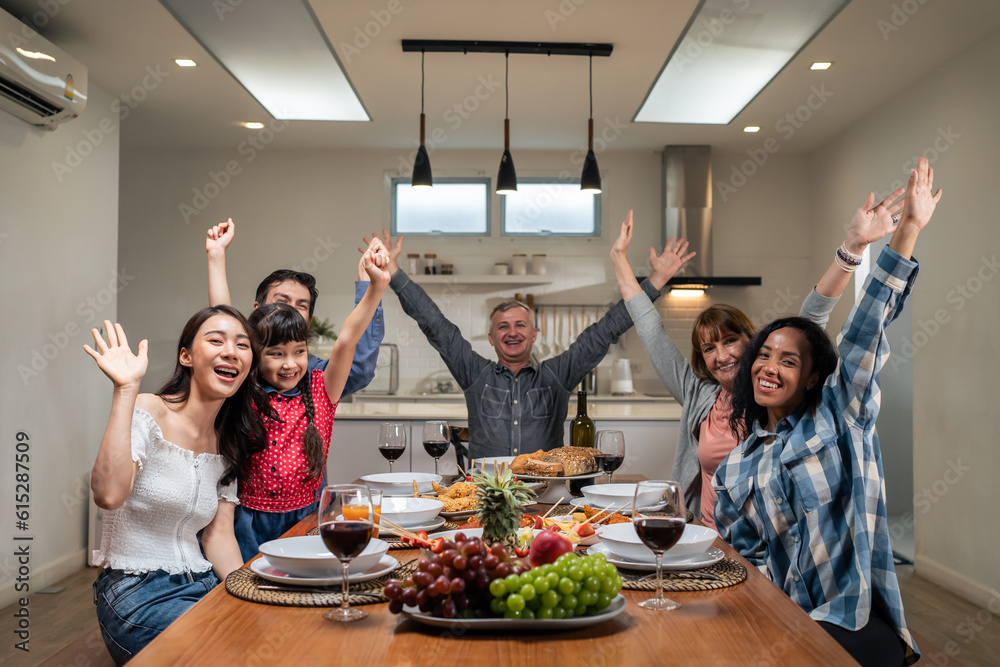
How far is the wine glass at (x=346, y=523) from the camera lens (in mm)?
1145

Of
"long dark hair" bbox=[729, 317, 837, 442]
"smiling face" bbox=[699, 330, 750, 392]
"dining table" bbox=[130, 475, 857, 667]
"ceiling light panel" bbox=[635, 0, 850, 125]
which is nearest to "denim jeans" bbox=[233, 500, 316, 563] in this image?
"dining table" bbox=[130, 475, 857, 667]

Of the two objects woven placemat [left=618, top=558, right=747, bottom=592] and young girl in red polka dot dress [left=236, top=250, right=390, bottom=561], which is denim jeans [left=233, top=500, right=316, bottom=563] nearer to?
young girl in red polka dot dress [left=236, top=250, right=390, bottom=561]

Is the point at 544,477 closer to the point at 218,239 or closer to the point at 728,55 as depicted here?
the point at 218,239

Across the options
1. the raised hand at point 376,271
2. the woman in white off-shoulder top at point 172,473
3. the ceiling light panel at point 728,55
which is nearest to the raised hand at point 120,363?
the woman in white off-shoulder top at point 172,473

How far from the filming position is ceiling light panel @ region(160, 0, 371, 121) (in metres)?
3.30

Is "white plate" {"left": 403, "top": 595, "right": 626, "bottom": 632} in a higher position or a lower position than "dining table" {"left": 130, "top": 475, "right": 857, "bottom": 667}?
higher

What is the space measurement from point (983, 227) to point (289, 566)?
12.1 feet

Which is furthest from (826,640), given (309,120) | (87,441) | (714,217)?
(714,217)

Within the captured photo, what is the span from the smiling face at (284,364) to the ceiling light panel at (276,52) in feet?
5.99

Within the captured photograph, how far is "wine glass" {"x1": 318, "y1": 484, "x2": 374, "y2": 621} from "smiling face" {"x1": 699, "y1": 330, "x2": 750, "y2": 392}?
1627 mm

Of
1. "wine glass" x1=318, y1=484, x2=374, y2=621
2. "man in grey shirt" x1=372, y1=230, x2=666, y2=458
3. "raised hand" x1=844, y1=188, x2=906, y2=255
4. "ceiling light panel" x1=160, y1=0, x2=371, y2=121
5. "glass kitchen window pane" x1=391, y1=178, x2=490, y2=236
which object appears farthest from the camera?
"glass kitchen window pane" x1=391, y1=178, x2=490, y2=236

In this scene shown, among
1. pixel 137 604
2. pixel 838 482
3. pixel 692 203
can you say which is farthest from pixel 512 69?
pixel 137 604

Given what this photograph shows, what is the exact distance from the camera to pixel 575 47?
397 centimetres

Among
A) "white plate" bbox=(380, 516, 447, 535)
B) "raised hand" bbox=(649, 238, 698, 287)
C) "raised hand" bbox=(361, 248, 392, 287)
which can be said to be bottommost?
"white plate" bbox=(380, 516, 447, 535)
